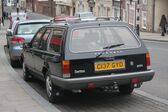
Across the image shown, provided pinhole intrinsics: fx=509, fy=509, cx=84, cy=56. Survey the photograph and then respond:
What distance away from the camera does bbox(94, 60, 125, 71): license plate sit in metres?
8.83

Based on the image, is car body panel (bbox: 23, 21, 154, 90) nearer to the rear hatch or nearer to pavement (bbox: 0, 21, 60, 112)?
the rear hatch

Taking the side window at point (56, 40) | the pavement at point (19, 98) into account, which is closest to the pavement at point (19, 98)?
the pavement at point (19, 98)

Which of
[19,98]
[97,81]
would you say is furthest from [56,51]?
[19,98]

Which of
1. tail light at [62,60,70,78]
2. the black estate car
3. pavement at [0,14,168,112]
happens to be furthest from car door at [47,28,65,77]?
pavement at [0,14,168,112]

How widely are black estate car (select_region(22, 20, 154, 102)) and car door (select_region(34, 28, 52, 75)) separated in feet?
0.86

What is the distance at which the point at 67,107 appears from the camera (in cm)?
923

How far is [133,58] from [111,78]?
0.61m

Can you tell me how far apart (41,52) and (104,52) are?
1.81 m

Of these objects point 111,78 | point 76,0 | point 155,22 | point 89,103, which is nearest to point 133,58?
point 111,78

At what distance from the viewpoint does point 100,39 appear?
30.1ft

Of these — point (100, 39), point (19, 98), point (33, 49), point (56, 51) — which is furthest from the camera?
point (33, 49)

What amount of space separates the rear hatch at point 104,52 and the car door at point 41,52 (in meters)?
1.16

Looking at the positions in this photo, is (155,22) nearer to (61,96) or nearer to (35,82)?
(35,82)

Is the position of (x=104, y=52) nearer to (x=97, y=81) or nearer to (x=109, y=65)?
(x=109, y=65)
